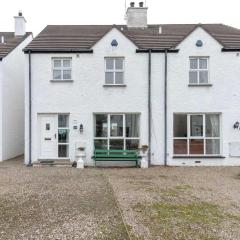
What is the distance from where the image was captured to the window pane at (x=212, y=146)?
1825 centimetres

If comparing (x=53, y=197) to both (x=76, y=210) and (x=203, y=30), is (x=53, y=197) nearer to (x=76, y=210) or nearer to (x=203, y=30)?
(x=76, y=210)

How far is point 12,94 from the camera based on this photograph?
21.1m

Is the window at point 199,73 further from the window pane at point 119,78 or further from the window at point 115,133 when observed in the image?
the window at point 115,133

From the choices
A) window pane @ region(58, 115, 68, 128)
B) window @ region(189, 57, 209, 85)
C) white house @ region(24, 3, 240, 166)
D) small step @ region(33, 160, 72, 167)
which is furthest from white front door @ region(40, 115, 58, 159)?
window @ region(189, 57, 209, 85)

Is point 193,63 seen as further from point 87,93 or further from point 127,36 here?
point 87,93

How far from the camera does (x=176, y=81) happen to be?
18.2 meters

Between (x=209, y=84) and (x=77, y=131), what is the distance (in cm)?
704

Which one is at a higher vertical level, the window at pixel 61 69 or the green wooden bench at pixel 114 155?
the window at pixel 61 69

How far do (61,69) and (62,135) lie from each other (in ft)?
11.0

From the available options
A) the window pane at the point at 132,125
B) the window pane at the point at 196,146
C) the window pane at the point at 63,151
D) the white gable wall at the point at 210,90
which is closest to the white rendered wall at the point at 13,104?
the window pane at the point at 63,151

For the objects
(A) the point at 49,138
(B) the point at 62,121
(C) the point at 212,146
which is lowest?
(C) the point at 212,146

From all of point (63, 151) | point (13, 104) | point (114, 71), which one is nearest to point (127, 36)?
point (114, 71)

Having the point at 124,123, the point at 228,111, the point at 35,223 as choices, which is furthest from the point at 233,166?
the point at 35,223

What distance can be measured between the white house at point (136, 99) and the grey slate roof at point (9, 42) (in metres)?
3.03
